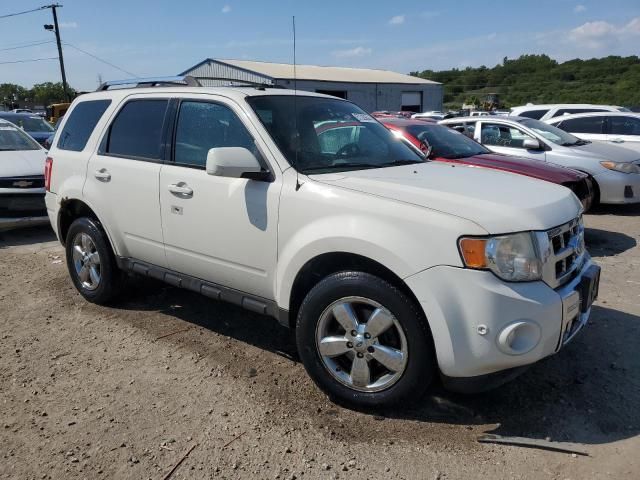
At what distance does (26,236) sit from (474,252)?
24.6ft

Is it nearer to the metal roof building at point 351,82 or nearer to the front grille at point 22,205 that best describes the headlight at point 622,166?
the front grille at point 22,205

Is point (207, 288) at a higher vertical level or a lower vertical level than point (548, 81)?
lower

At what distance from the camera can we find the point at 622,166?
8.54m

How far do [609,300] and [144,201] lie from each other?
13.3 ft

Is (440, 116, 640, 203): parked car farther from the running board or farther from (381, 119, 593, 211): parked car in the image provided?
the running board

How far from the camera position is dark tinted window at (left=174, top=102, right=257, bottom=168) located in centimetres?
367

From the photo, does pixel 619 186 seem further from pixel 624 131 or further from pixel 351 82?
pixel 351 82

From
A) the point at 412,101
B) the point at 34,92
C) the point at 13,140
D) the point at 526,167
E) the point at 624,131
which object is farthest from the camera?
the point at 34,92

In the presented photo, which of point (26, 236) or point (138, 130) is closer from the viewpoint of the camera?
point (138, 130)

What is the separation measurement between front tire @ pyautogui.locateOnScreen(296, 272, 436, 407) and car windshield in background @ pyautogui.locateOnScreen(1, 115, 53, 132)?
14.4 m

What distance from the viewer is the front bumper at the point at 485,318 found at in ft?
8.61

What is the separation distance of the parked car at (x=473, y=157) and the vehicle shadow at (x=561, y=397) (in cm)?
288

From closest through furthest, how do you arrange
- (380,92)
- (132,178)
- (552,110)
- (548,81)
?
(132,178) < (552,110) < (380,92) < (548,81)

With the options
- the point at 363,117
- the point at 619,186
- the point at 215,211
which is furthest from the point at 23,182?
the point at 619,186
